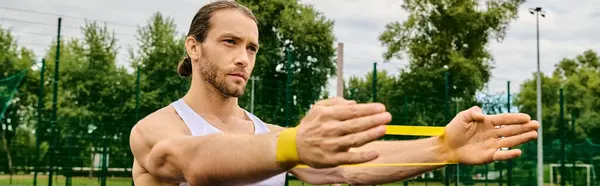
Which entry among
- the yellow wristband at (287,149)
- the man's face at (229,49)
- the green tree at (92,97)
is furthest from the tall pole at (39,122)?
the yellow wristband at (287,149)

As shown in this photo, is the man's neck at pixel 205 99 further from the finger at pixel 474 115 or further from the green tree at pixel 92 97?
the green tree at pixel 92 97

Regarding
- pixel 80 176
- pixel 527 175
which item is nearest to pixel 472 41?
pixel 527 175

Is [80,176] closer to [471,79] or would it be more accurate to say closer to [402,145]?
[402,145]

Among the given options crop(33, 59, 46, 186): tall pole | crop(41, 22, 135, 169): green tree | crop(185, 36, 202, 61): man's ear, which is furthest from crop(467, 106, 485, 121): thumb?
crop(41, 22, 135, 169): green tree

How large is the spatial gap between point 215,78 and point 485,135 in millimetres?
1023

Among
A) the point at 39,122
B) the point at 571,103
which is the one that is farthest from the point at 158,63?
the point at 571,103

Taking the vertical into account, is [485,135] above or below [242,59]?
below

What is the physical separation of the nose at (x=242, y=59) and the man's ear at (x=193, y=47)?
238mm

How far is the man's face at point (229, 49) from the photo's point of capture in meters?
2.47

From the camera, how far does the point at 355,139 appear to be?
138cm

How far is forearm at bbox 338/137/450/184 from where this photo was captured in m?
2.46

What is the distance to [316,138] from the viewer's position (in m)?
1.43

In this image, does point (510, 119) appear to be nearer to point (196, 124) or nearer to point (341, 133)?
point (341, 133)

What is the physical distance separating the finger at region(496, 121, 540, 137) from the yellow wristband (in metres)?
0.93
